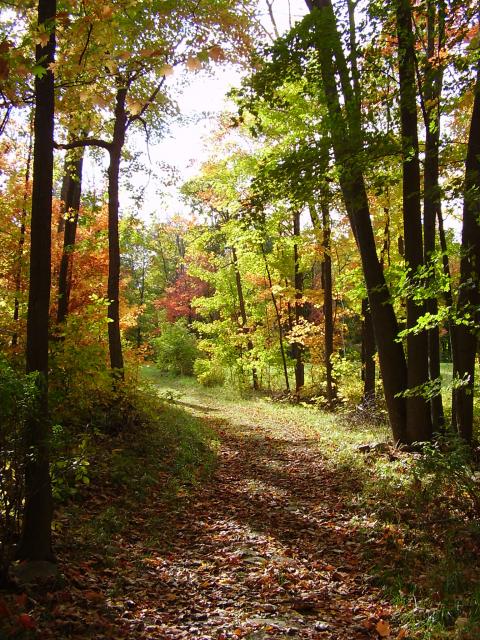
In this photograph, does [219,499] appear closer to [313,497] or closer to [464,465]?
[313,497]

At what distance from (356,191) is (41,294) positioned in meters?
6.04

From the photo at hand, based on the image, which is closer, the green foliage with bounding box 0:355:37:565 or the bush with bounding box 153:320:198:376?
the green foliage with bounding box 0:355:37:565

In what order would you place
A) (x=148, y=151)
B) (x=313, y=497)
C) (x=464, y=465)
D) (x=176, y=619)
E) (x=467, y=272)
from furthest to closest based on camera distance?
(x=148, y=151) → (x=313, y=497) → (x=467, y=272) → (x=464, y=465) → (x=176, y=619)

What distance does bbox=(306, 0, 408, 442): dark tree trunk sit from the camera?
680 centimetres

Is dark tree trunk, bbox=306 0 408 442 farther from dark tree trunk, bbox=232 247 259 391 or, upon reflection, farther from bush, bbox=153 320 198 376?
bush, bbox=153 320 198 376

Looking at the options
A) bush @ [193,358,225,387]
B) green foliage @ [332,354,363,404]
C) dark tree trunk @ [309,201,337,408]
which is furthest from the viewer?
bush @ [193,358,225,387]

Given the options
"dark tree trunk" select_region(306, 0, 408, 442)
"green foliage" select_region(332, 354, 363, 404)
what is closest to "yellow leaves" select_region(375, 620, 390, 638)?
"dark tree trunk" select_region(306, 0, 408, 442)

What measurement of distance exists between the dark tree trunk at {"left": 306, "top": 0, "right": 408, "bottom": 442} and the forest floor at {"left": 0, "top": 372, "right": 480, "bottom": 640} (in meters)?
1.89

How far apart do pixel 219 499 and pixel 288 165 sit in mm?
5202

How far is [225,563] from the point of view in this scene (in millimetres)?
5266

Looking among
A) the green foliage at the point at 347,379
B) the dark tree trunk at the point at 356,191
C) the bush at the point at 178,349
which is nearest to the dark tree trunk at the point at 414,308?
the dark tree trunk at the point at 356,191

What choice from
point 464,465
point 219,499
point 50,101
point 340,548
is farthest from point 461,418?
point 50,101

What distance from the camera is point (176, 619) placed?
13.4ft

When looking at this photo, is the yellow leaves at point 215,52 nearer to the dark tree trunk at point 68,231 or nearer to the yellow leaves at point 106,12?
the yellow leaves at point 106,12
